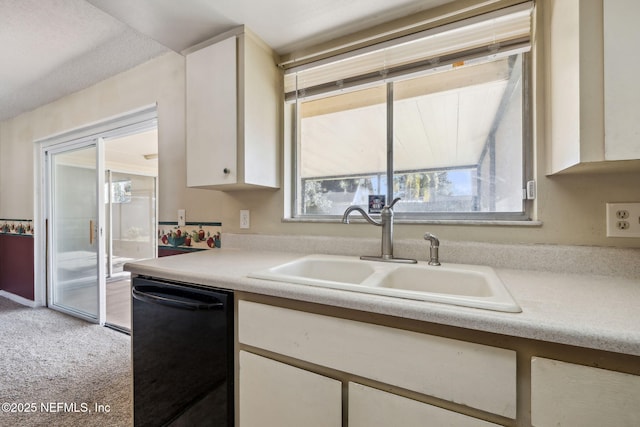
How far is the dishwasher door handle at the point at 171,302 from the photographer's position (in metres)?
1.00

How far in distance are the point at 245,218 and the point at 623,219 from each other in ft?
5.93

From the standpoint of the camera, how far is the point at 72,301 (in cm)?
300

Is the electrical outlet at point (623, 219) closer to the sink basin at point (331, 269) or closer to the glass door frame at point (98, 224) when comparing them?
the sink basin at point (331, 269)

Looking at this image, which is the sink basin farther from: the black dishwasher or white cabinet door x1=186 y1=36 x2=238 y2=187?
white cabinet door x1=186 y1=36 x2=238 y2=187

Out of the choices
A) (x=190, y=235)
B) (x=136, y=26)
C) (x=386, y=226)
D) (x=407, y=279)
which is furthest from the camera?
(x=190, y=235)

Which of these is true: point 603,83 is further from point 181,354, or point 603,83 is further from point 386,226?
point 181,354

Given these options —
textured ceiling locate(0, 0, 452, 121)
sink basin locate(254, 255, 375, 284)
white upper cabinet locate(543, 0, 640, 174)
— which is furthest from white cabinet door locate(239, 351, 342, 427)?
textured ceiling locate(0, 0, 452, 121)

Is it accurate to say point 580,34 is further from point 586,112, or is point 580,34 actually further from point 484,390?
point 484,390

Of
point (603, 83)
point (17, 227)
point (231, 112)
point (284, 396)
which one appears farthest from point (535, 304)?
point (17, 227)

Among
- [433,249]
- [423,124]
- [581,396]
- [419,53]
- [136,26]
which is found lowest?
[581,396]

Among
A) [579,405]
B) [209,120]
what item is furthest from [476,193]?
[209,120]

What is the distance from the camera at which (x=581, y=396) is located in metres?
0.56

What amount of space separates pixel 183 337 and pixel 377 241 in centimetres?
97

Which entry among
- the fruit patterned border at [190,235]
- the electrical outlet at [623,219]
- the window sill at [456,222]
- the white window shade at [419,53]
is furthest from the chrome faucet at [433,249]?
the fruit patterned border at [190,235]
